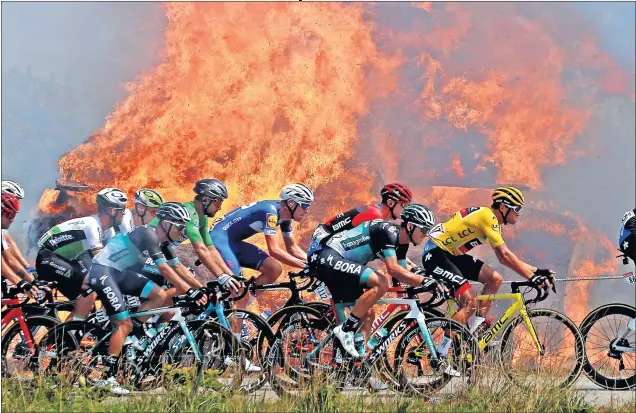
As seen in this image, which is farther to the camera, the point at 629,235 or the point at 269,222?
the point at 269,222

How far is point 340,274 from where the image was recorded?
34.3 ft

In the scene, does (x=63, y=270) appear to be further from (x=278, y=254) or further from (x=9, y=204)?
(x=278, y=254)

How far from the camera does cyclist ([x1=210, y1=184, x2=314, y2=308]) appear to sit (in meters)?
11.7

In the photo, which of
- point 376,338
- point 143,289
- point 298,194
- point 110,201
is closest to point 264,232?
point 298,194

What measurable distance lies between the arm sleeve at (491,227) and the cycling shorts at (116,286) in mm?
3936

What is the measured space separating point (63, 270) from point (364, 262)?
376 cm

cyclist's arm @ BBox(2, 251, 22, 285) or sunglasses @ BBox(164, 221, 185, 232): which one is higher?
sunglasses @ BBox(164, 221, 185, 232)

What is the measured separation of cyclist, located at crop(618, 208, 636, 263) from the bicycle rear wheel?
67 centimetres

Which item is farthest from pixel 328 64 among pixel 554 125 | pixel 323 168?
pixel 554 125

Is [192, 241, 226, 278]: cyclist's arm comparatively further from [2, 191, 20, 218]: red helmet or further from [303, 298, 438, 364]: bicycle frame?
[2, 191, 20, 218]: red helmet

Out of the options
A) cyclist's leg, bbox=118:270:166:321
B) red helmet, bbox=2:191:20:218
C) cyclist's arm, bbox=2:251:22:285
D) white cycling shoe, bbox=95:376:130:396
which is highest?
red helmet, bbox=2:191:20:218

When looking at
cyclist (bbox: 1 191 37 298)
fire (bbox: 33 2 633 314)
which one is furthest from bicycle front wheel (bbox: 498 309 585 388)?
fire (bbox: 33 2 633 314)

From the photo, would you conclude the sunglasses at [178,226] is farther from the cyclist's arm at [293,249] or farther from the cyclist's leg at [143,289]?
the cyclist's arm at [293,249]

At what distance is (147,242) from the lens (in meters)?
10.1
